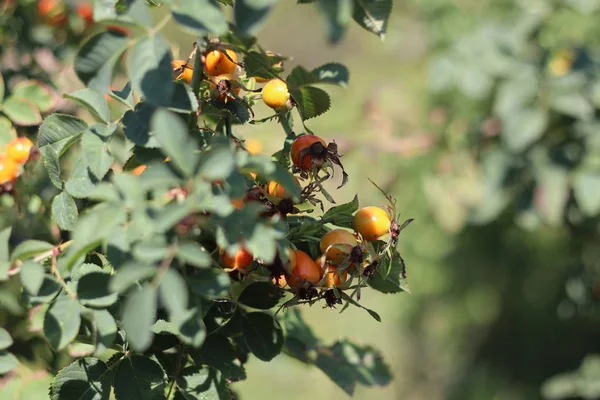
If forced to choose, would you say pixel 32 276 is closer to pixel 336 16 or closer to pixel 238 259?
pixel 238 259

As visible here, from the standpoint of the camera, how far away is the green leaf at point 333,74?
698 mm

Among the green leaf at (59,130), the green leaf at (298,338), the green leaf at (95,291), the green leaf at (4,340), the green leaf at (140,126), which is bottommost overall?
the green leaf at (298,338)

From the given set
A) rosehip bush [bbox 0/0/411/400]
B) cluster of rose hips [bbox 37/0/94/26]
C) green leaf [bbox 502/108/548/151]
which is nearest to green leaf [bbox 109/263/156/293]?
rosehip bush [bbox 0/0/411/400]

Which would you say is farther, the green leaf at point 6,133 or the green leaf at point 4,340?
the green leaf at point 6,133

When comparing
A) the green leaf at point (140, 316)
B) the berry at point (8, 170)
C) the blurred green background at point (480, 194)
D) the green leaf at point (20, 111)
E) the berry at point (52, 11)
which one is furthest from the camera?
the blurred green background at point (480, 194)

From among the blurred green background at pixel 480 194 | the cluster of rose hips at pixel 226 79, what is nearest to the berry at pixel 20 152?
the cluster of rose hips at pixel 226 79

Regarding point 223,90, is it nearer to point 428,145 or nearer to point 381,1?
point 381,1

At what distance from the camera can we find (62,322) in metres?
0.68

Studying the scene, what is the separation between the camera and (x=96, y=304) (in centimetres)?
67

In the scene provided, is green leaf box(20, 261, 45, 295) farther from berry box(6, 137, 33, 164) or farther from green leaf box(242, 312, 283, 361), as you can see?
berry box(6, 137, 33, 164)

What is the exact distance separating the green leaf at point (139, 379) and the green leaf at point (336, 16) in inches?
16.7

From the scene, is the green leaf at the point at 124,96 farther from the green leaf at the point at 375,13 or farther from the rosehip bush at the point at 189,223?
the green leaf at the point at 375,13

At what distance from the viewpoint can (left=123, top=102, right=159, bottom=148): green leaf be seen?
28.0 inches

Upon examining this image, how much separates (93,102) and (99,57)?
13cm
